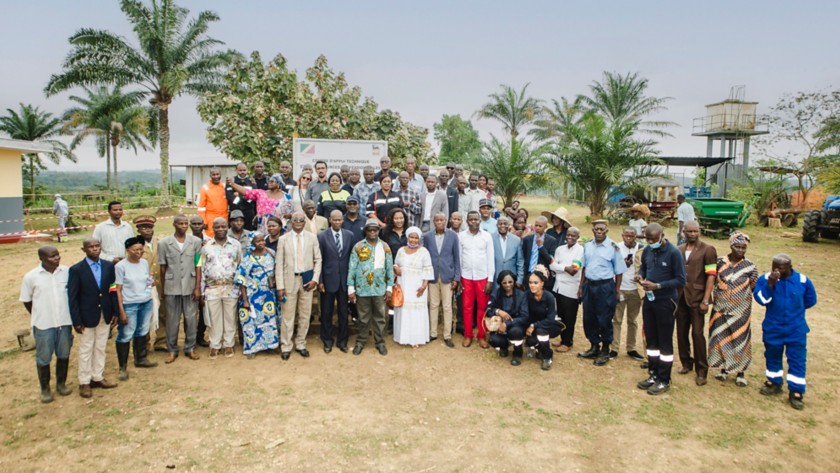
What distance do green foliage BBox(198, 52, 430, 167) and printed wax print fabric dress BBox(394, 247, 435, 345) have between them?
5896mm

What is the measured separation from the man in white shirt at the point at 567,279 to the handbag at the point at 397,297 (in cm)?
199

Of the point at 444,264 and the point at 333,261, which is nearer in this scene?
the point at 333,261

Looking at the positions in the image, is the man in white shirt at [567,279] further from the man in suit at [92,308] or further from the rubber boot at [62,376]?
the rubber boot at [62,376]

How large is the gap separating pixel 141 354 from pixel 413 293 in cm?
333

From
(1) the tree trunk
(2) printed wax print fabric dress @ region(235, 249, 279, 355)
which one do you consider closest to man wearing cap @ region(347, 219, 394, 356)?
(2) printed wax print fabric dress @ region(235, 249, 279, 355)

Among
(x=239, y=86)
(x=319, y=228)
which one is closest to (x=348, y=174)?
(x=319, y=228)

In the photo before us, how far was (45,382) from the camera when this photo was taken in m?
4.93

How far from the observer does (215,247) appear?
5.98 meters

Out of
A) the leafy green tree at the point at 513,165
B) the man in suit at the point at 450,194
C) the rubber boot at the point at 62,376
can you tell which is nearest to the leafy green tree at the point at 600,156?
the leafy green tree at the point at 513,165

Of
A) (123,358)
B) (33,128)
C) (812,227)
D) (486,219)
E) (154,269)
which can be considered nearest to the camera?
(123,358)

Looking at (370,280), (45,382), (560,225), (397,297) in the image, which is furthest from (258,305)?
(560,225)

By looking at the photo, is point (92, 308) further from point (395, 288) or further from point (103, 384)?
point (395, 288)

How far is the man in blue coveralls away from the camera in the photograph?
16.4 feet

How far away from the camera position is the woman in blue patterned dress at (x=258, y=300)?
238 inches
